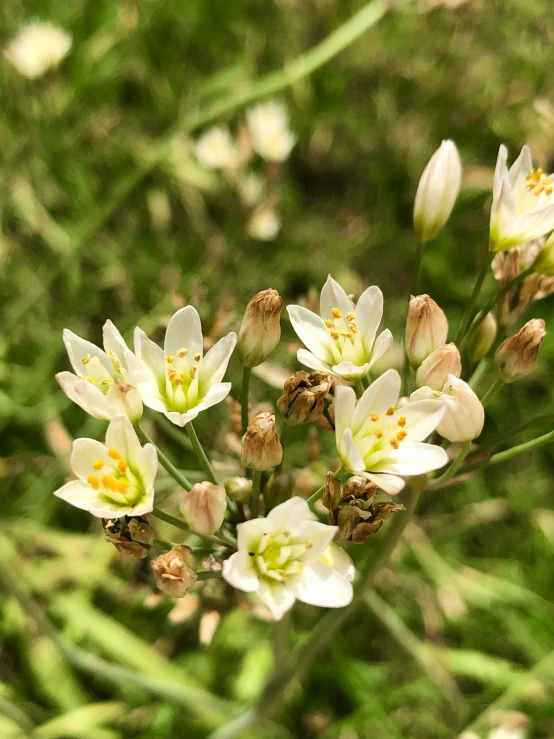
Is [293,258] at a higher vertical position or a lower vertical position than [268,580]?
higher

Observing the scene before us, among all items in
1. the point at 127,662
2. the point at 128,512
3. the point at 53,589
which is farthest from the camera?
the point at 53,589

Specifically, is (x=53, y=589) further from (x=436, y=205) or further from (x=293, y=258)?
(x=436, y=205)

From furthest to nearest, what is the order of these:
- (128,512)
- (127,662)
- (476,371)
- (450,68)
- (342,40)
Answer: (450,68), (342,40), (127,662), (476,371), (128,512)

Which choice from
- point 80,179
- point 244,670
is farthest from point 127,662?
point 80,179

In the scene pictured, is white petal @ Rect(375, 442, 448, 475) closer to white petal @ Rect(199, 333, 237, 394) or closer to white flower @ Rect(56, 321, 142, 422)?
white petal @ Rect(199, 333, 237, 394)

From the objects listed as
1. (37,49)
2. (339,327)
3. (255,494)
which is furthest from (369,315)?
(37,49)
